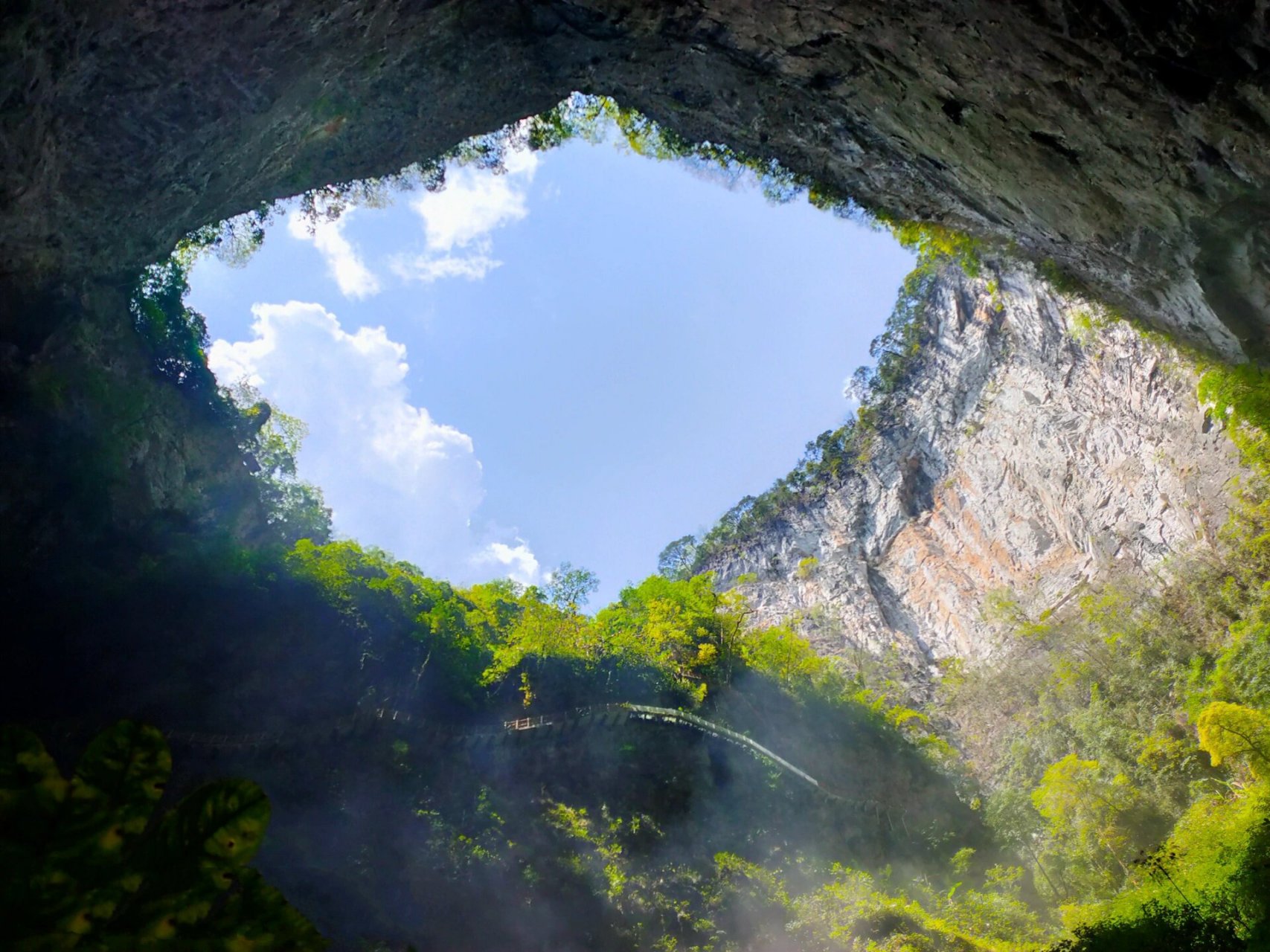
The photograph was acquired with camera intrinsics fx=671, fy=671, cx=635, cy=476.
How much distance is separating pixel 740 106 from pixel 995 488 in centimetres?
1823

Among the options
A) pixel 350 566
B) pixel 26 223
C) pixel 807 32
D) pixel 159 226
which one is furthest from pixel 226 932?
pixel 350 566

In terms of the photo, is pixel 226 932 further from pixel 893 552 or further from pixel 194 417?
pixel 893 552

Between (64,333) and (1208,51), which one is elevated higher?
(64,333)

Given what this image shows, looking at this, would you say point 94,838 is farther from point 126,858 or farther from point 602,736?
point 602,736

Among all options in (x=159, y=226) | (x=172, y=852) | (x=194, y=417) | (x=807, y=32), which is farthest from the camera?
(x=194, y=417)

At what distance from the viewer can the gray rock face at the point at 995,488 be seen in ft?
55.4

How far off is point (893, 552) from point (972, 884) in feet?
47.9

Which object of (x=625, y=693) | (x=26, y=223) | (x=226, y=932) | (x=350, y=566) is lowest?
(x=226, y=932)

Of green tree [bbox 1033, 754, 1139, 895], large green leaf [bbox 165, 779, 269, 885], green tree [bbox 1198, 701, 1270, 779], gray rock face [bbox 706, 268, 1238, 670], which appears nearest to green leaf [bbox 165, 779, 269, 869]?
large green leaf [bbox 165, 779, 269, 885]

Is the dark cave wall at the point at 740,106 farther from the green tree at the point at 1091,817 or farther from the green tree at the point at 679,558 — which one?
the green tree at the point at 679,558

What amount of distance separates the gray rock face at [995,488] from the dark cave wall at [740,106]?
473 centimetres

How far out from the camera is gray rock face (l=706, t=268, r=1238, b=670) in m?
16.9

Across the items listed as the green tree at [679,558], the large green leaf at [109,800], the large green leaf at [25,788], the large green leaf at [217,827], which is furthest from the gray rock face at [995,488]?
the large green leaf at [25,788]

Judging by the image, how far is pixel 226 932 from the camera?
4.73 feet
